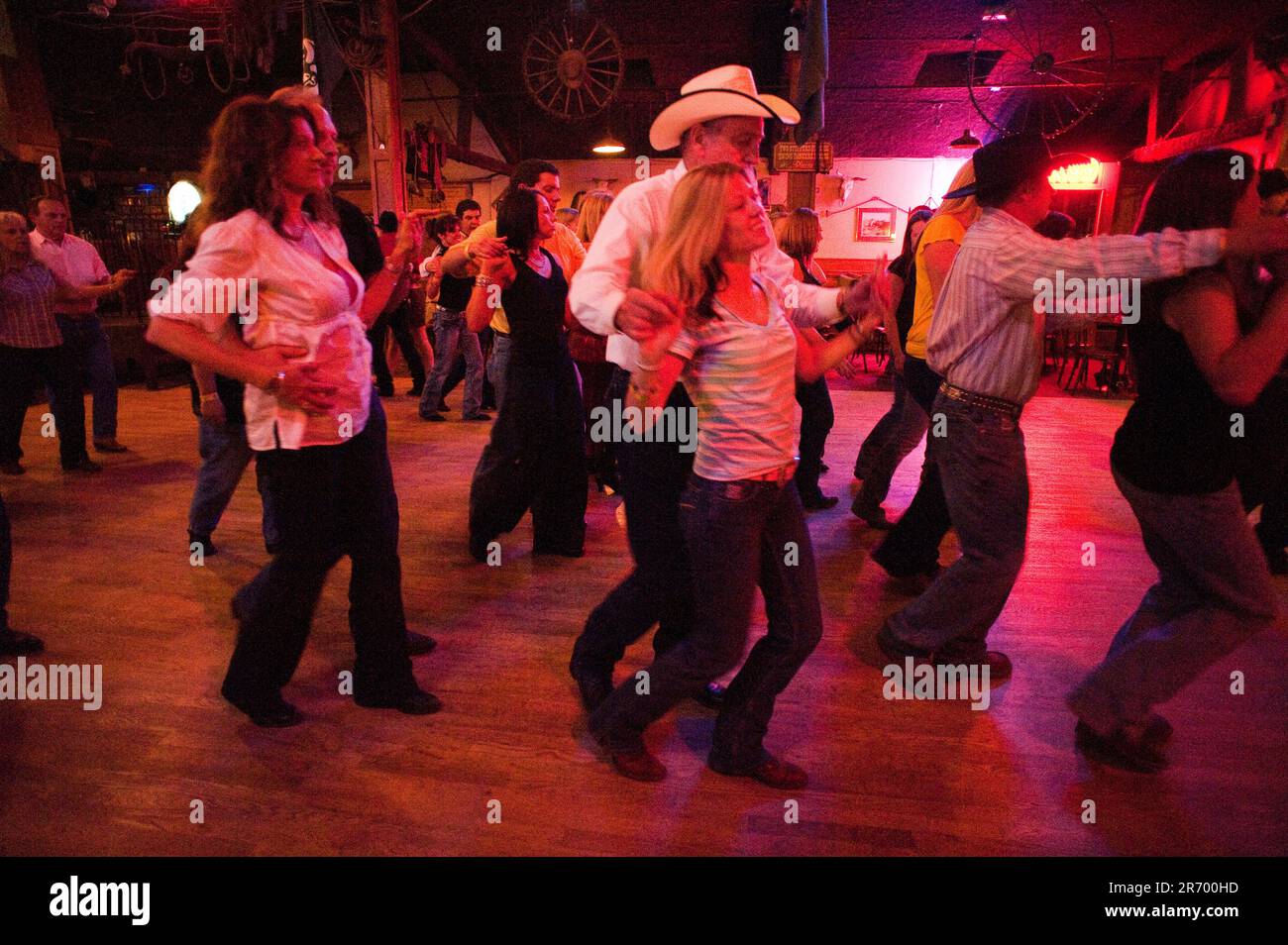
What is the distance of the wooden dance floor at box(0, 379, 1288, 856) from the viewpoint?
1.83 metres

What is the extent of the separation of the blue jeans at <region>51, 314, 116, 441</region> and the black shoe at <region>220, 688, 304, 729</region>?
12.8 ft

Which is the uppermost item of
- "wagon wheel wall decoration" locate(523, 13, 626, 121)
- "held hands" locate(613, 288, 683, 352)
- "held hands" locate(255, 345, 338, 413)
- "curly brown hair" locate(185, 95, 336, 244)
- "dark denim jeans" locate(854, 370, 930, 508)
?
"wagon wheel wall decoration" locate(523, 13, 626, 121)

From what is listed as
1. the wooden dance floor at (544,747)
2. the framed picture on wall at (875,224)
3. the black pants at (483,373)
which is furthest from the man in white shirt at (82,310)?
the framed picture on wall at (875,224)

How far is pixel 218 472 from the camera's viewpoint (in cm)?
326

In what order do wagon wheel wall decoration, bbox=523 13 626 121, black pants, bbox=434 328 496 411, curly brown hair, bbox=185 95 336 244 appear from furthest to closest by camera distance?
wagon wheel wall decoration, bbox=523 13 626 121
black pants, bbox=434 328 496 411
curly brown hair, bbox=185 95 336 244

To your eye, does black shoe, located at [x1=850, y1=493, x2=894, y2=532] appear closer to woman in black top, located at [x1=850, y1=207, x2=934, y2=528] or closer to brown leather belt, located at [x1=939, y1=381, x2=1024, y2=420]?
woman in black top, located at [x1=850, y1=207, x2=934, y2=528]

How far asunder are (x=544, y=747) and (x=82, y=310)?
15.6 feet

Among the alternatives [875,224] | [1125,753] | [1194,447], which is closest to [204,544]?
[1125,753]

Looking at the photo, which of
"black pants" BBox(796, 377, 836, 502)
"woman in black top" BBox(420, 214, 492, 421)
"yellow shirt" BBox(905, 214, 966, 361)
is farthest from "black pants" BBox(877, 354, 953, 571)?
"woman in black top" BBox(420, 214, 492, 421)

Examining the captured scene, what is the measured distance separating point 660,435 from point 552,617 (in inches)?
51.9

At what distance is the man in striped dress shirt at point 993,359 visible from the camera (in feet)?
6.31

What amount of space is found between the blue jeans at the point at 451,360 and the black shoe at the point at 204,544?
3.05 meters

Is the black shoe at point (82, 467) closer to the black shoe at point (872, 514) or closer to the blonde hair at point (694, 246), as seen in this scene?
the black shoe at point (872, 514)

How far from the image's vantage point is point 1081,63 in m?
10.6
